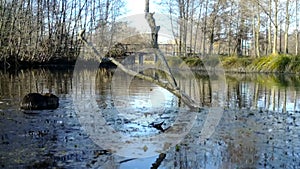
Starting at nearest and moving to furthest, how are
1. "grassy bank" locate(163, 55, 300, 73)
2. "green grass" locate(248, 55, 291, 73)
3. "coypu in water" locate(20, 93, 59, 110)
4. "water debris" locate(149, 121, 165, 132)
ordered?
"water debris" locate(149, 121, 165, 132)
"coypu in water" locate(20, 93, 59, 110)
"grassy bank" locate(163, 55, 300, 73)
"green grass" locate(248, 55, 291, 73)

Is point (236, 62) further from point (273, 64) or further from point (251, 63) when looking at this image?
point (273, 64)

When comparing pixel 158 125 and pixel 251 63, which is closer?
pixel 158 125

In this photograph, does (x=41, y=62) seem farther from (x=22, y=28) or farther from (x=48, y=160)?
(x=48, y=160)

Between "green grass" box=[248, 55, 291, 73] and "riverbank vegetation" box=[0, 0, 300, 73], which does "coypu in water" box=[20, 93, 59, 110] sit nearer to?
"riverbank vegetation" box=[0, 0, 300, 73]

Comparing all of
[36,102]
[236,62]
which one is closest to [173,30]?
[236,62]

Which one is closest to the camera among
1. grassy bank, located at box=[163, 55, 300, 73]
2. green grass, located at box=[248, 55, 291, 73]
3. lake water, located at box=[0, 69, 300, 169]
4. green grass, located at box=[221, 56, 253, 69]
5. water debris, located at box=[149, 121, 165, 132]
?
lake water, located at box=[0, 69, 300, 169]

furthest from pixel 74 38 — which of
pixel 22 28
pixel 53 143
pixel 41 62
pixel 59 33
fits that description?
pixel 53 143

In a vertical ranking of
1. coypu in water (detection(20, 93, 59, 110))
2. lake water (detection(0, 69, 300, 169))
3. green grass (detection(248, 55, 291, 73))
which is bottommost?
lake water (detection(0, 69, 300, 169))

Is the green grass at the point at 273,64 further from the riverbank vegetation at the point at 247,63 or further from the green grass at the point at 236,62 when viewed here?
the green grass at the point at 236,62

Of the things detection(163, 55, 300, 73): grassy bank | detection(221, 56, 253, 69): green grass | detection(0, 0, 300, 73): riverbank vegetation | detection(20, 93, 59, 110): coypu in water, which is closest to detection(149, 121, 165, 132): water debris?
detection(20, 93, 59, 110): coypu in water

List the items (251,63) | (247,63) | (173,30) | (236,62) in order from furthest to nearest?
(173,30)
(236,62)
(247,63)
(251,63)

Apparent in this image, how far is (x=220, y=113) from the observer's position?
11352mm

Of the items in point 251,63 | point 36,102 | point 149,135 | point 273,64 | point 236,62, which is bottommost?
point 149,135

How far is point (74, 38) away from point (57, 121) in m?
40.3
